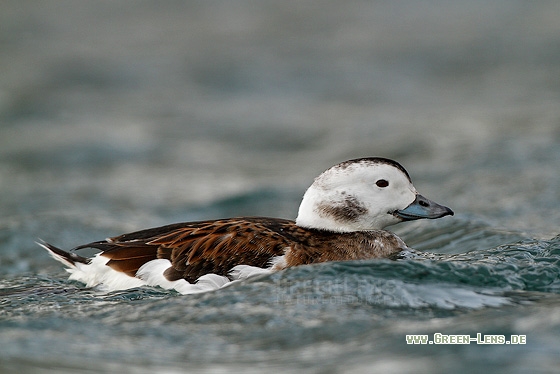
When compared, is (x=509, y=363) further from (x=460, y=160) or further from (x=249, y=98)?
(x=249, y=98)

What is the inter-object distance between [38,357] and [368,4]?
16.0 metres

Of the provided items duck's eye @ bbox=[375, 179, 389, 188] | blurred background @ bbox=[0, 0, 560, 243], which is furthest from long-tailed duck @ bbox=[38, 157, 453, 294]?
blurred background @ bbox=[0, 0, 560, 243]

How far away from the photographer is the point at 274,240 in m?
6.82

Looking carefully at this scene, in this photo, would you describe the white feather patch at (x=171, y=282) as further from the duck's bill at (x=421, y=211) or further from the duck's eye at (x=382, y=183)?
the duck's bill at (x=421, y=211)

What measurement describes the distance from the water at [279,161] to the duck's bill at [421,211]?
0.46 meters

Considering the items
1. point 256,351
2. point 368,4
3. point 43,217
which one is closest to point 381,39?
point 368,4

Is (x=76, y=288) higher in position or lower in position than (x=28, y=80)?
lower

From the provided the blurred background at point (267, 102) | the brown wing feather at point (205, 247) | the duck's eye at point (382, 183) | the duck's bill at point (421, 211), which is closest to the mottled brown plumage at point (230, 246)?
the brown wing feather at point (205, 247)

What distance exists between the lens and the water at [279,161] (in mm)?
5828

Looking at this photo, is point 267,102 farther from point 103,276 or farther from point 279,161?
point 103,276

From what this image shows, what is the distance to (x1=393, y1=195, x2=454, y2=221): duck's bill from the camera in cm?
729

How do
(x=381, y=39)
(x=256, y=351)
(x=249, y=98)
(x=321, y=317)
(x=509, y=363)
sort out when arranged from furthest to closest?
(x=381, y=39) → (x=249, y=98) → (x=321, y=317) → (x=256, y=351) → (x=509, y=363)

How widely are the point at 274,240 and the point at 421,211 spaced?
3.98ft

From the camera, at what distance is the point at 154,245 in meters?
6.95
